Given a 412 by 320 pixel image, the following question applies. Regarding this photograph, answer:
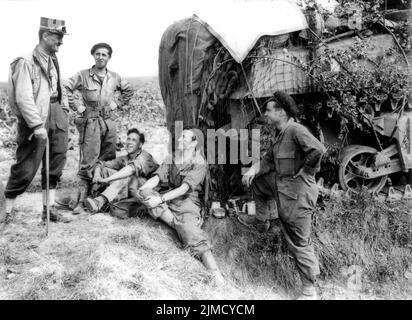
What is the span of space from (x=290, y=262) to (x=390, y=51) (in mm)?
2725

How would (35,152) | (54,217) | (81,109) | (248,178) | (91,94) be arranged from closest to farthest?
(248,178)
(35,152)
(54,217)
(81,109)
(91,94)

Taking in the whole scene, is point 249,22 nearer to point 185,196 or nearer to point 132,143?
point 132,143

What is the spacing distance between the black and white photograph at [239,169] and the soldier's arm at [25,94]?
0.01 metres

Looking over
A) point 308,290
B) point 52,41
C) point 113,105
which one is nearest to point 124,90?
point 113,105

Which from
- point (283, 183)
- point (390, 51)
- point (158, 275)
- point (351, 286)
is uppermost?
point (390, 51)

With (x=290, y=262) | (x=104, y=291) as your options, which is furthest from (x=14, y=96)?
(x=290, y=262)

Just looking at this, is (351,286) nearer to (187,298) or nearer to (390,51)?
(187,298)

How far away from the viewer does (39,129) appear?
→ 4.79 m

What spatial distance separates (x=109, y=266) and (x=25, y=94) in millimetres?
1982

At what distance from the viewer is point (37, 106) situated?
195 inches

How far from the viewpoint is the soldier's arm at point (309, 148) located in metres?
4.07

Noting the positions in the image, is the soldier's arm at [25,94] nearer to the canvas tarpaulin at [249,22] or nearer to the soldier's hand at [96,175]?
the soldier's hand at [96,175]

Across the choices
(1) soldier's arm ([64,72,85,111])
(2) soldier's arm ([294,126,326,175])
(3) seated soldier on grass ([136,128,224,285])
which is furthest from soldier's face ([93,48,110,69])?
(2) soldier's arm ([294,126,326,175])

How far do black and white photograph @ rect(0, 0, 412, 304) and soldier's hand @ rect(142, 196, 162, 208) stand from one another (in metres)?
0.01
